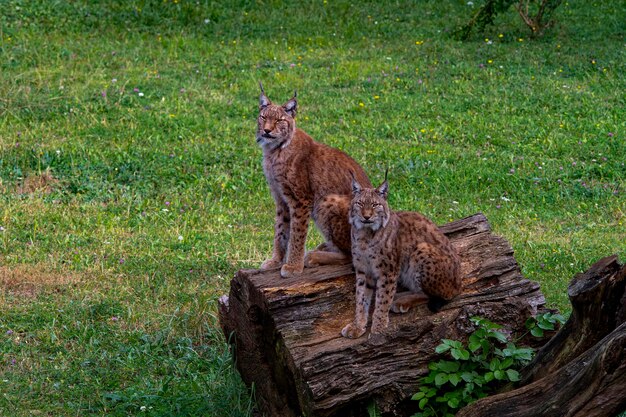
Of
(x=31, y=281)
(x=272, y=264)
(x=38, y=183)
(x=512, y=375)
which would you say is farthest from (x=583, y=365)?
(x=38, y=183)

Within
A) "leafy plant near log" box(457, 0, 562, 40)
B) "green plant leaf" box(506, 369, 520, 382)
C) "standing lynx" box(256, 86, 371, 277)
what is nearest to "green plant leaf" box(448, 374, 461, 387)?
"green plant leaf" box(506, 369, 520, 382)

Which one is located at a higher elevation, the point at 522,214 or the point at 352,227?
the point at 352,227

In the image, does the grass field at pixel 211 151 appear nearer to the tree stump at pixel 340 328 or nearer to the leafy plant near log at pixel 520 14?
the leafy plant near log at pixel 520 14

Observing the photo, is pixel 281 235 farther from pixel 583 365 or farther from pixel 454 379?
pixel 583 365

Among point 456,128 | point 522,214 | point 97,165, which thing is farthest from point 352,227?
point 456,128

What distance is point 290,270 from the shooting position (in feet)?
24.3

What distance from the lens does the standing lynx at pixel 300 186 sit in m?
7.51

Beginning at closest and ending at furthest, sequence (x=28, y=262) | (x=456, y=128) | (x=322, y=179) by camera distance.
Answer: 1. (x=322, y=179)
2. (x=28, y=262)
3. (x=456, y=128)

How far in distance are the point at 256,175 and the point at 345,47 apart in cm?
551

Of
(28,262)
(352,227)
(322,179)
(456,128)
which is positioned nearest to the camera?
(352,227)

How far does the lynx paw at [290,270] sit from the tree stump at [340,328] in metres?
0.08

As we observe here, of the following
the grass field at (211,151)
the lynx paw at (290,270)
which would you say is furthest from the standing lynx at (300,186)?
the grass field at (211,151)

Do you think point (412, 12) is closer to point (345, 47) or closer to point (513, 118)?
point (345, 47)

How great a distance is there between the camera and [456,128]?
14.1 m
